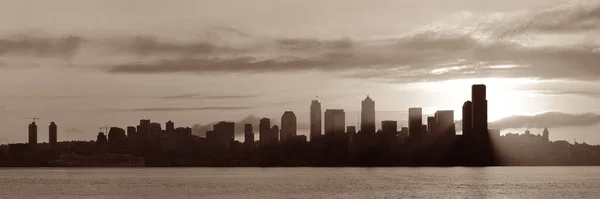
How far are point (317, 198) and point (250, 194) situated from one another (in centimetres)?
1693

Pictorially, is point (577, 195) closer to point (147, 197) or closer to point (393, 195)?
point (393, 195)

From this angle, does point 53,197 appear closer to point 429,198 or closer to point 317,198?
point 317,198

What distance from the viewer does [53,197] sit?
170875 millimetres

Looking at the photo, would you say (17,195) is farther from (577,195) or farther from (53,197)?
(577,195)

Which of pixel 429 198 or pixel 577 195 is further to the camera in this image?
pixel 577 195

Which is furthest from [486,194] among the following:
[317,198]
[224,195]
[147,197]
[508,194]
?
[147,197]

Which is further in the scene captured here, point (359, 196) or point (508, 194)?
point (508, 194)

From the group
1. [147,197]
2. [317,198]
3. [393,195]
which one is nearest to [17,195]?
[147,197]

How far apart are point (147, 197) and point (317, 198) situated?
96.5ft

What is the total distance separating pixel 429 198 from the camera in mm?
164875

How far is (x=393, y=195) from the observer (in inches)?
6860

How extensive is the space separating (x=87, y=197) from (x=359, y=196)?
47142mm

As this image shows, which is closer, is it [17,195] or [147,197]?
[147,197]

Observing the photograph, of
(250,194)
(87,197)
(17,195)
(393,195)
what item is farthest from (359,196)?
(17,195)
